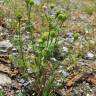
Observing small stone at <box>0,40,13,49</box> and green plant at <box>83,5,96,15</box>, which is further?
green plant at <box>83,5,96,15</box>

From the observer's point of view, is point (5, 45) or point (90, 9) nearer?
point (5, 45)

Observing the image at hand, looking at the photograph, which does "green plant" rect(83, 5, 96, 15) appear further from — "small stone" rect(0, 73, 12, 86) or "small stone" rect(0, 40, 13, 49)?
"small stone" rect(0, 73, 12, 86)

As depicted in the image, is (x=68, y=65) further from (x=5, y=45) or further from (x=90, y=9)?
(x=90, y=9)

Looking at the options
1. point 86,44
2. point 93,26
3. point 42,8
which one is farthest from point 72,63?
point 42,8

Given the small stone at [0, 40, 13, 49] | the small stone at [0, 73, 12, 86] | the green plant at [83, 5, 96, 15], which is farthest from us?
the green plant at [83, 5, 96, 15]

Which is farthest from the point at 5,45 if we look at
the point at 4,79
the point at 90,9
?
the point at 90,9

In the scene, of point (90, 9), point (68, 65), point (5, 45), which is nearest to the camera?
point (68, 65)

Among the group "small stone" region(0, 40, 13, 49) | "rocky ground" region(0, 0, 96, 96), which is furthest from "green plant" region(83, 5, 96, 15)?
"small stone" region(0, 40, 13, 49)

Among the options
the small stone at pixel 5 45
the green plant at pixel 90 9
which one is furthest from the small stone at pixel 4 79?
the green plant at pixel 90 9

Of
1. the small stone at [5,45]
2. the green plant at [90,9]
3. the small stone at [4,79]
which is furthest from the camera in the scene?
the green plant at [90,9]

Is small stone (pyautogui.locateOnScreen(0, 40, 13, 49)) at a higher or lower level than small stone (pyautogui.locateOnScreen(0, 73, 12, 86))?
higher

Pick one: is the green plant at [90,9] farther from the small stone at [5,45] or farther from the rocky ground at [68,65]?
the small stone at [5,45]

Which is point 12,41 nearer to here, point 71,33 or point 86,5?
point 71,33

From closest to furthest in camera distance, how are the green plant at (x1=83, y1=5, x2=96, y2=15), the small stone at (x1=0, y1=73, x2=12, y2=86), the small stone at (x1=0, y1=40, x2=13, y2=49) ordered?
the small stone at (x1=0, y1=73, x2=12, y2=86) < the small stone at (x1=0, y1=40, x2=13, y2=49) < the green plant at (x1=83, y1=5, x2=96, y2=15)
